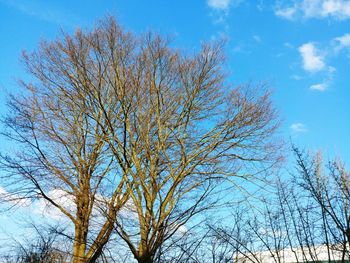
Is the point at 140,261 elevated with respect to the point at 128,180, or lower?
lower

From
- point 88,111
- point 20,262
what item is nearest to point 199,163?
point 88,111

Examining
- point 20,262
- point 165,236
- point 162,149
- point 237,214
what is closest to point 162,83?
point 162,149

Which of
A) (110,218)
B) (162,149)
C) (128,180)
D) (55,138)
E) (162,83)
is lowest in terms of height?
(110,218)

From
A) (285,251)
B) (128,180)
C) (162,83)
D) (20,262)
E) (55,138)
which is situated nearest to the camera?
(285,251)

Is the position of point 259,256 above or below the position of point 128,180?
below

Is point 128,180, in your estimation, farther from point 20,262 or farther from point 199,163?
point 20,262

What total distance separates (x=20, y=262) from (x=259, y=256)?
35.1ft

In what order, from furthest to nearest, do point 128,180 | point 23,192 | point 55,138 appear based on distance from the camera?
point 55,138 → point 23,192 → point 128,180

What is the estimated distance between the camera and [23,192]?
32.2 ft

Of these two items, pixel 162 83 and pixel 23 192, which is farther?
pixel 23 192

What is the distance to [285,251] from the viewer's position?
7180 mm

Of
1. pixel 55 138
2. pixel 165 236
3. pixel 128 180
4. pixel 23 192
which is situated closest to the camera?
pixel 165 236

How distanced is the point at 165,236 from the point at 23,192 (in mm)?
5709

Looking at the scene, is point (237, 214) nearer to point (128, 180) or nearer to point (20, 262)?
point (128, 180)
